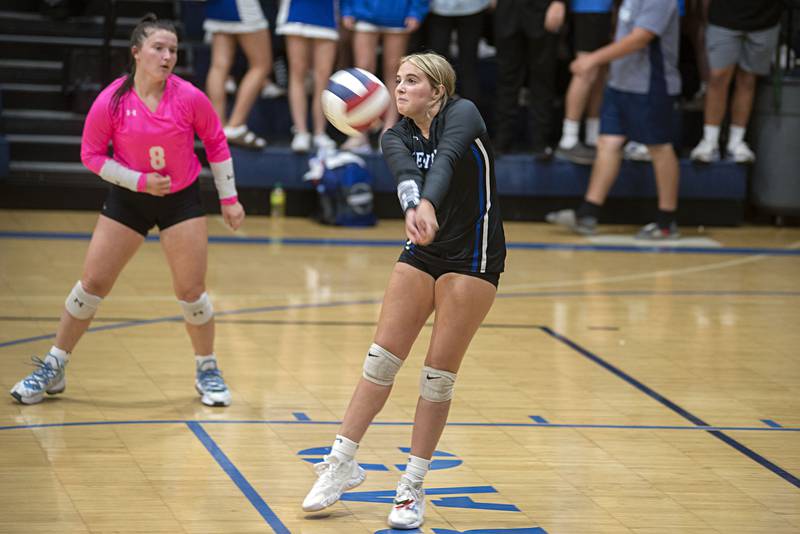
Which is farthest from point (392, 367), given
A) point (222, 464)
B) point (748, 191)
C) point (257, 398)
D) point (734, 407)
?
point (748, 191)

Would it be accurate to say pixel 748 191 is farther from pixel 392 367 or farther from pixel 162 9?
pixel 392 367

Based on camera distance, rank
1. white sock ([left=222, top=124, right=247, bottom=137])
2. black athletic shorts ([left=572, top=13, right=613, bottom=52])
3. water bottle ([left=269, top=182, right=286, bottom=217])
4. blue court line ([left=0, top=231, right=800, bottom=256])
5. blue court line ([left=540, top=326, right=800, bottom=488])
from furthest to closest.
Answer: water bottle ([left=269, top=182, right=286, bottom=217]) < white sock ([left=222, top=124, right=247, bottom=137]) < black athletic shorts ([left=572, top=13, right=613, bottom=52]) < blue court line ([left=0, top=231, right=800, bottom=256]) < blue court line ([left=540, top=326, right=800, bottom=488])

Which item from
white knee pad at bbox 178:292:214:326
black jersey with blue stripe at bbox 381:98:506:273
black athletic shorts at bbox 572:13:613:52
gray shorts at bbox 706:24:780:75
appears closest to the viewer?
black jersey with blue stripe at bbox 381:98:506:273

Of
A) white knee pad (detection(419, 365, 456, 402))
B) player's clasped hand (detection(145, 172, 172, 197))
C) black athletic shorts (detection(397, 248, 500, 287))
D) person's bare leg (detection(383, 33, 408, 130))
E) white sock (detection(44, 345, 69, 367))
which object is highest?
person's bare leg (detection(383, 33, 408, 130))

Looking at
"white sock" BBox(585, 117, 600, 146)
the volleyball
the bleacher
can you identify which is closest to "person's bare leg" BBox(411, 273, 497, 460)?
the volleyball

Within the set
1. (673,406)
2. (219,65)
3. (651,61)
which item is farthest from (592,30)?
(673,406)

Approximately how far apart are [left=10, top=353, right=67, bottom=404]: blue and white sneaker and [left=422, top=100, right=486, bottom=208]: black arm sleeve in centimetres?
259

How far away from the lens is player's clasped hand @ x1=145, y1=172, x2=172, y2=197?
6.02 meters

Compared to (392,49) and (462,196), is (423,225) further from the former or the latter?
(392,49)

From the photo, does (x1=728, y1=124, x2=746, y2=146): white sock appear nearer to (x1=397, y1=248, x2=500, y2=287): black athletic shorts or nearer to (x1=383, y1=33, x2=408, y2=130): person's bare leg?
(x1=383, y1=33, x2=408, y2=130): person's bare leg

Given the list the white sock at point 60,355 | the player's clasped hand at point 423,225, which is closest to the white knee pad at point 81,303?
the white sock at point 60,355

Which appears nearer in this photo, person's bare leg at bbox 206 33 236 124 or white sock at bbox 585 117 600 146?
person's bare leg at bbox 206 33 236 124

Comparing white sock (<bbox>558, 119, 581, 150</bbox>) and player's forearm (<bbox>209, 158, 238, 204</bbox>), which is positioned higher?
player's forearm (<bbox>209, 158, 238, 204</bbox>)

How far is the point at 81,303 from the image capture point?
20.7ft
